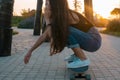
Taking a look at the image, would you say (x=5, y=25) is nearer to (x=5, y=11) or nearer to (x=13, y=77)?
(x=5, y=11)

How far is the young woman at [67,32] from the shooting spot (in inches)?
229

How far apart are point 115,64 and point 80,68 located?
2.09 meters

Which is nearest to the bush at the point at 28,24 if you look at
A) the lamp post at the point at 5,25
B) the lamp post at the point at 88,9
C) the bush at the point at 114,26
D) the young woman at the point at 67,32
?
the bush at the point at 114,26

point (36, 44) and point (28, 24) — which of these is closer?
point (36, 44)

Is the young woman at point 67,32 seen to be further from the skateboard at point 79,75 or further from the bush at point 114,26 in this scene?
the bush at point 114,26

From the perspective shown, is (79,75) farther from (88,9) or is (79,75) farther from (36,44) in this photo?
(88,9)

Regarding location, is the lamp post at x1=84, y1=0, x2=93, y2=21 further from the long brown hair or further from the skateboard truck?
the long brown hair

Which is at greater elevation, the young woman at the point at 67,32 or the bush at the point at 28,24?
the bush at the point at 28,24

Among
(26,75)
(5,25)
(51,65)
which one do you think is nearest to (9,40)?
(5,25)

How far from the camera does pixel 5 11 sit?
918 cm

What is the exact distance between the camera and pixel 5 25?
9.21 metres

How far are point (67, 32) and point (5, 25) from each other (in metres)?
3.61

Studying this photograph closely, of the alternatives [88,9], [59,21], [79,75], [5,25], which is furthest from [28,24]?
[59,21]

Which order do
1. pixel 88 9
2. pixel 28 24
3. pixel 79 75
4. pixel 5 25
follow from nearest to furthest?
1. pixel 79 75
2. pixel 5 25
3. pixel 88 9
4. pixel 28 24
